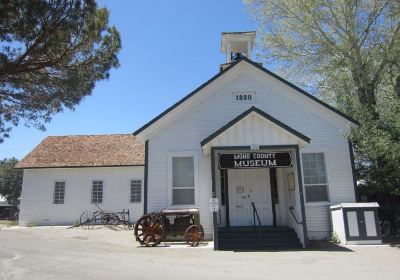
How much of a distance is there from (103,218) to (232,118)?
1153cm

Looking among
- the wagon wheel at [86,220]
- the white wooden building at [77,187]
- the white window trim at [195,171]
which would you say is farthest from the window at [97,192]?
the white window trim at [195,171]

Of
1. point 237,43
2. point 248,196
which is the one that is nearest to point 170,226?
point 248,196

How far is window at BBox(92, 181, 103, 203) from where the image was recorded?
24098 mm

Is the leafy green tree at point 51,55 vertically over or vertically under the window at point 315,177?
over

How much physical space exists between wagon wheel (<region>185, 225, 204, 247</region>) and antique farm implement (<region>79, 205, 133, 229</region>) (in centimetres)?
965

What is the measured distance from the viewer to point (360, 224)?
43.2 ft

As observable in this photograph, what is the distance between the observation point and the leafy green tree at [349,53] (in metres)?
15.8

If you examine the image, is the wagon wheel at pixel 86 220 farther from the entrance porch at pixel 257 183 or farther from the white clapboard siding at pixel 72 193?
the entrance porch at pixel 257 183

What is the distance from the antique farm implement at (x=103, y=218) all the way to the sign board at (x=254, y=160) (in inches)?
437

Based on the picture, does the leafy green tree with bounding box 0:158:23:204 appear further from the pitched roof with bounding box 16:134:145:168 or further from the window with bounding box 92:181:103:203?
the window with bounding box 92:181:103:203

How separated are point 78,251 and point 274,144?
7514 mm

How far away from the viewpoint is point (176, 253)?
11.7 metres

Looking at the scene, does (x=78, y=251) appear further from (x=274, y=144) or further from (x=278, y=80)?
(x=278, y=80)

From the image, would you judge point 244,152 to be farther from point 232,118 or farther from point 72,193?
point 72,193
